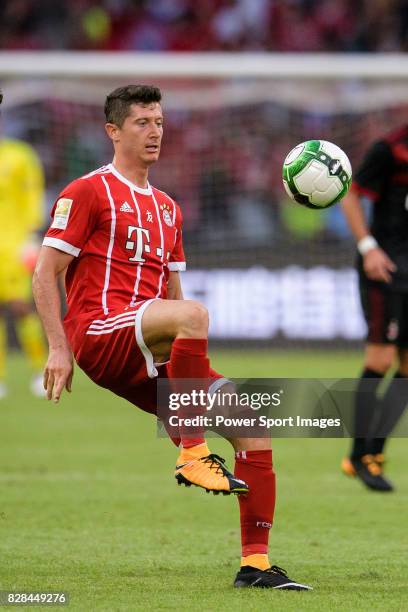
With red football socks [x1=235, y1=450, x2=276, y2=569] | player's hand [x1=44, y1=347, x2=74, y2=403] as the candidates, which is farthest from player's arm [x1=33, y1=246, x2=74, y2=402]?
red football socks [x1=235, y1=450, x2=276, y2=569]

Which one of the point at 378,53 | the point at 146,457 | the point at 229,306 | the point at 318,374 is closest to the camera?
the point at 146,457

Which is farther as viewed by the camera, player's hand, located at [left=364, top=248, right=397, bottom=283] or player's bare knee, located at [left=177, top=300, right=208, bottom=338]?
player's hand, located at [left=364, top=248, right=397, bottom=283]

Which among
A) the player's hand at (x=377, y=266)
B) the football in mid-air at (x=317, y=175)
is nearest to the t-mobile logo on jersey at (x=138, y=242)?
the football in mid-air at (x=317, y=175)

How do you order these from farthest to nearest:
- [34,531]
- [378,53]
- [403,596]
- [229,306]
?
1. [378,53]
2. [229,306]
3. [34,531]
4. [403,596]

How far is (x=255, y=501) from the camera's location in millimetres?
5047

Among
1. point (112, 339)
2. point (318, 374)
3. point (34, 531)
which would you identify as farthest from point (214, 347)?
point (112, 339)

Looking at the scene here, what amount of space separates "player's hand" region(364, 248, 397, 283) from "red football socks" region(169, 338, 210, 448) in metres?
2.82

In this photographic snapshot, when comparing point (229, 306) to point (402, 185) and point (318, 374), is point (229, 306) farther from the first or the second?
point (402, 185)

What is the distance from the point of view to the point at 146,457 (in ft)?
29.6

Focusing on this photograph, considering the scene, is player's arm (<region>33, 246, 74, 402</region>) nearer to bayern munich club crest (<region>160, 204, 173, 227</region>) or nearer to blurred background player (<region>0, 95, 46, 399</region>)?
bayern munich club crest (<region>160, 204, 173, 227</region>)

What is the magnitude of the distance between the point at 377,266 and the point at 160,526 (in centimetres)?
213

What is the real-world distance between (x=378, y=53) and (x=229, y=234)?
456 cm

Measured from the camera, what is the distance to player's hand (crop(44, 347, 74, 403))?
4.88 meters

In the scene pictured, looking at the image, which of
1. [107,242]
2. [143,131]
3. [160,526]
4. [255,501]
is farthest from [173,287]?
[160,526]
